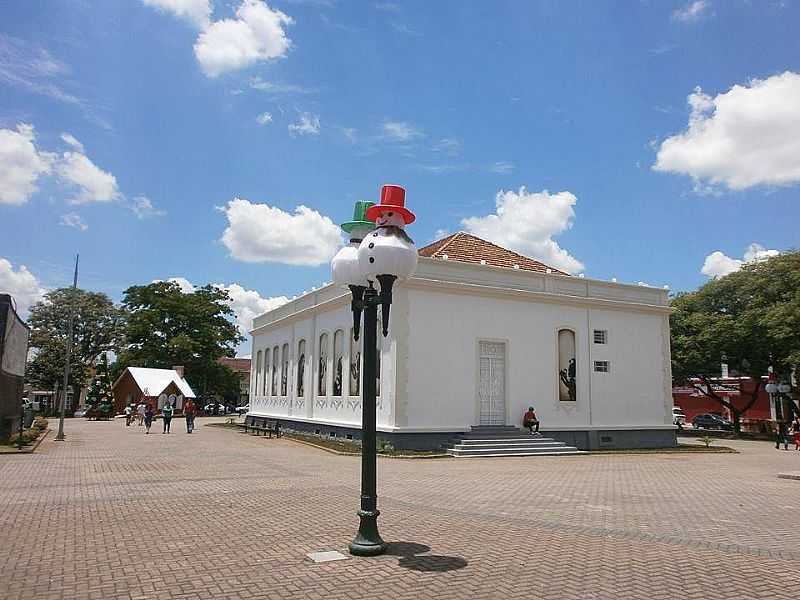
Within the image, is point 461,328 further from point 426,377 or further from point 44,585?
point 44,585

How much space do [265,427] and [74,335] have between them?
143ft

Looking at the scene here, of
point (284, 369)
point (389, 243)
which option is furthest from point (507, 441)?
point (389, 243)

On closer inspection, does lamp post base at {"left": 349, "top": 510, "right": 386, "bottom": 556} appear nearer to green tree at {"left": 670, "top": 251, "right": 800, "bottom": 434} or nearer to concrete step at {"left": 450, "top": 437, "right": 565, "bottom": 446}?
concrete step at {"left": 450, "top": 437, "right": 565, "bottom": 446}

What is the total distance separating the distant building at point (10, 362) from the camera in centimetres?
2030

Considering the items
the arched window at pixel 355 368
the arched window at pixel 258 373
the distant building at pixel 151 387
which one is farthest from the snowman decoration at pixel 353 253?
the distant building at pixel 151 387

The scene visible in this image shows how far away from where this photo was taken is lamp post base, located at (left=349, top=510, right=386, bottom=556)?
666 centimetres

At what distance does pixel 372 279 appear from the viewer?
7414 mm

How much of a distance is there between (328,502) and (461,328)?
37.0 ft

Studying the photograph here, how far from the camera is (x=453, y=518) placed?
8.93 metres

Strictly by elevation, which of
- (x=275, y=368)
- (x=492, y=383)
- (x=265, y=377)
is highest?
(x=275, y=368)

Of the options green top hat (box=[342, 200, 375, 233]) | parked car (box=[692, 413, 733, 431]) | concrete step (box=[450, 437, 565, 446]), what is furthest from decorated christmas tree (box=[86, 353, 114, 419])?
green top hat (box=[342, 200, 375, 233])

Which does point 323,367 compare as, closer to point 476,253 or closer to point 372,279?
point 476,253

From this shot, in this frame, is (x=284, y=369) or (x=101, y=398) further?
(x=101, y=398)

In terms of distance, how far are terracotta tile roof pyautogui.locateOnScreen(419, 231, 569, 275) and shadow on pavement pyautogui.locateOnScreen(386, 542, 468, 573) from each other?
15540 mm
